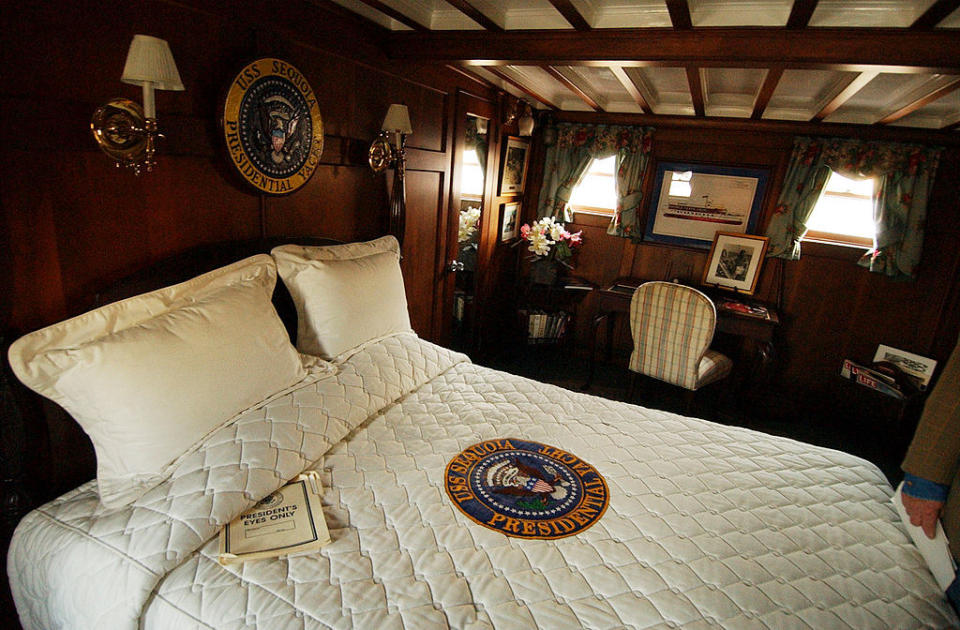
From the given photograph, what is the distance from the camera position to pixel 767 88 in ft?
7.93

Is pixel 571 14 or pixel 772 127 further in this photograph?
pixel 772 127

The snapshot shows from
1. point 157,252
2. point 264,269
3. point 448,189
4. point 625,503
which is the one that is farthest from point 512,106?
point 625,503

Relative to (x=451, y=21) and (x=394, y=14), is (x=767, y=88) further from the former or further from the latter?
(x=394, y=14)

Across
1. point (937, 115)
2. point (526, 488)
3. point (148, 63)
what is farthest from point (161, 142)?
point (937, 115)

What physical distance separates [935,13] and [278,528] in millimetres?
2342

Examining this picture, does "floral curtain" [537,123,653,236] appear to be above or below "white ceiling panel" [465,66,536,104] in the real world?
below

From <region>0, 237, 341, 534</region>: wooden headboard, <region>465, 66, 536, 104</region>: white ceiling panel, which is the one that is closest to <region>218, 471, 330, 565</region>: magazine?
<region>0, 237, 341, 534</region>: wooden headboard

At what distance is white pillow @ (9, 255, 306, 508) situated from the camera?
1.16 metres

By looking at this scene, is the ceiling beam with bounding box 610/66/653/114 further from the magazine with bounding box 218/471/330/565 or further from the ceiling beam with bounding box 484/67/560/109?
the magazine with bounding box 218/471/330/565

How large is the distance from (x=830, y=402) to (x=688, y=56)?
327 centimetres

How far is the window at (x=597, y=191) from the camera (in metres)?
4.51

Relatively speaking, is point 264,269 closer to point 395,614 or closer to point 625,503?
point 395,614

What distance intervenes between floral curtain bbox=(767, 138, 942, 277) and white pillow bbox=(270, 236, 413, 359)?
3.31 meters

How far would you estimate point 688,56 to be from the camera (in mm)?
1840
